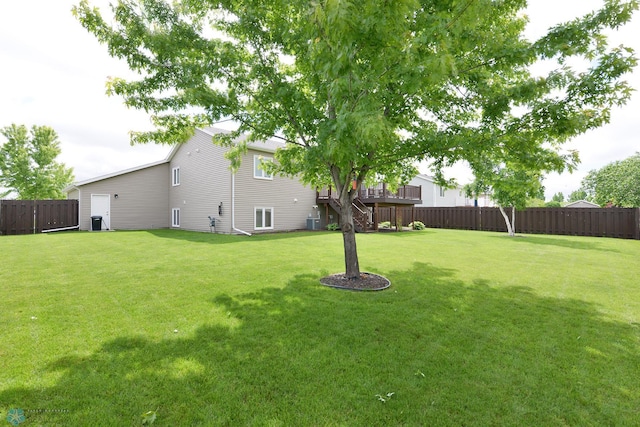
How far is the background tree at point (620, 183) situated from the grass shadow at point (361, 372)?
1417 inches

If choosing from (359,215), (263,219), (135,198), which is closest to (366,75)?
(263,219)

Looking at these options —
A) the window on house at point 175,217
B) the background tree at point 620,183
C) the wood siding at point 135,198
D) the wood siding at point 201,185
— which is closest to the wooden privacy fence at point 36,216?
the wood siding at point 135,198

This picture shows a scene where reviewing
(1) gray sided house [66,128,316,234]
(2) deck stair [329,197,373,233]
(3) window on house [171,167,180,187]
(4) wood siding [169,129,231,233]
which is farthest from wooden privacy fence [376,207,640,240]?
(3) window on house [171,167,180,187]

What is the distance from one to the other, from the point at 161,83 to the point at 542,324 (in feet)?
24.6

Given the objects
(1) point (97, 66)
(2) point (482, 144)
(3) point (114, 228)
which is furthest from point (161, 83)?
(3) point (114, 228)

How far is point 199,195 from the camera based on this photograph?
17.8 m

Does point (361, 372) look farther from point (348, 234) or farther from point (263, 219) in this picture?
point (263, 219)

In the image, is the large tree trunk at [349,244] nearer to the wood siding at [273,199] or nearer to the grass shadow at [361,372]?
the grass shadow at [361,372]

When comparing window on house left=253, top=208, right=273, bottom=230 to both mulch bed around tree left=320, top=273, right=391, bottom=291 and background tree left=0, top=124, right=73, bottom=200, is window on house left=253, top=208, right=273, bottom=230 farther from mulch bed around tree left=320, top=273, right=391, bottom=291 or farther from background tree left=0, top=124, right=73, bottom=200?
background tree left=0, top=124, right=73, bottom=200

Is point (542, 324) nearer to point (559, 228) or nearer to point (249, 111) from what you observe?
point (249, 111)

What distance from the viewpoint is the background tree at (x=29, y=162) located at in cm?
2541

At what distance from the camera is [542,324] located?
13.5ft

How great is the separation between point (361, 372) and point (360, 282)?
325cm

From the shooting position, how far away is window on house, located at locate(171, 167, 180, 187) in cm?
1969
